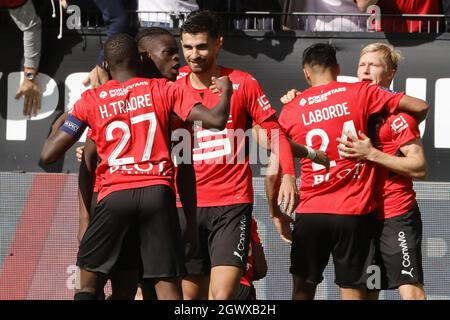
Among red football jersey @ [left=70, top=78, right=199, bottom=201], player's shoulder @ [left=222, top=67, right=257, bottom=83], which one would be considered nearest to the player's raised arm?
red football jersey @ [left=70, top=78, right=199, bottom=201]

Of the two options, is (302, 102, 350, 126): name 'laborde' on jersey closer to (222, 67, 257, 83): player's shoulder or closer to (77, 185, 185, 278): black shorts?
(222, 67, 257, 83): player's shoulder

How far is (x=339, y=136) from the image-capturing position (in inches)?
307

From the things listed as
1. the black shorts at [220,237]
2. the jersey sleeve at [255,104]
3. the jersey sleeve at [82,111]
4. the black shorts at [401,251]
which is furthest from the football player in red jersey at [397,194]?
the jersey sleeve at [82,111]

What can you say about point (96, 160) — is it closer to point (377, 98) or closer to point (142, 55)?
point (142, 55)

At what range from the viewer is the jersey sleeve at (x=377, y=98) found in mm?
7750

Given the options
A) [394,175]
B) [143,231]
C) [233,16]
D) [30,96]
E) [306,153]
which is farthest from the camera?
[233,16]

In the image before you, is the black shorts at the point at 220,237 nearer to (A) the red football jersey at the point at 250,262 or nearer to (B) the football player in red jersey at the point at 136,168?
(A) the red football jersey at the point at 250,262

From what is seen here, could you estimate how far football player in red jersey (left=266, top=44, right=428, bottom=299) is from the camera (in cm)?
776

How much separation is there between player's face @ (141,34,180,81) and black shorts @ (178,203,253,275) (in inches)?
35.9

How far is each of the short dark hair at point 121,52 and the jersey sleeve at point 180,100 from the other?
11.5 inches

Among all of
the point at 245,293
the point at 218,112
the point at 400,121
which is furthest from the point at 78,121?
the point at 400,121

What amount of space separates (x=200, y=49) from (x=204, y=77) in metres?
0.22

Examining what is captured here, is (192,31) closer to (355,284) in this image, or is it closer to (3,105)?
(355,284)
